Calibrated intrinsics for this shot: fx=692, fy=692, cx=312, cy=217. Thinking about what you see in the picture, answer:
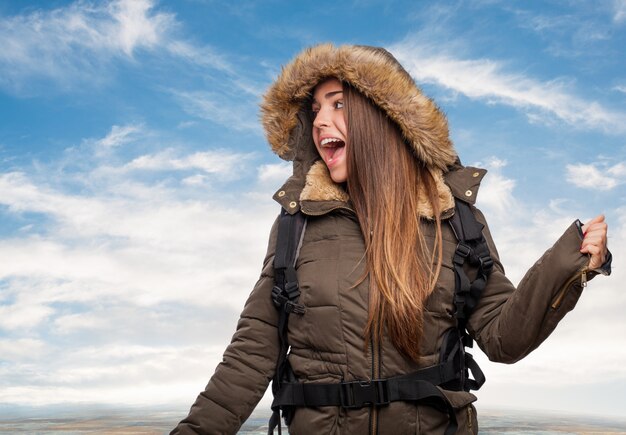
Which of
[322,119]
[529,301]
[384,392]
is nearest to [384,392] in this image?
[384,392]

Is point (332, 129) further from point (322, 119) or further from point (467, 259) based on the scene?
point (467, 259)

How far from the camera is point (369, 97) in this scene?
359 centimetres

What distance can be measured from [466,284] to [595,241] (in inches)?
26.6

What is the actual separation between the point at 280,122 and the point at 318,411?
1.65 meters

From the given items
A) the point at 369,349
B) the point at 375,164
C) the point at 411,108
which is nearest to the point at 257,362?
the point at 369,349

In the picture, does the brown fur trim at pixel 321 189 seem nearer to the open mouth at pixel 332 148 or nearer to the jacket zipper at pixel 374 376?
the open mouth at pixel 332 148

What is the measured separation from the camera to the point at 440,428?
3.20 metres

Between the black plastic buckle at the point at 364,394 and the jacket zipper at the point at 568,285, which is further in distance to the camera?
the black plastic buckle at the point at 364,394

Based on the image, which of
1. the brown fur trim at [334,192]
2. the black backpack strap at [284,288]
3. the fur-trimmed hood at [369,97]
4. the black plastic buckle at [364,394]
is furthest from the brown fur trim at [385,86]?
the black plastic buckle at [364,394]

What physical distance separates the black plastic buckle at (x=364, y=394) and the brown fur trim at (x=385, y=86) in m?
1.20

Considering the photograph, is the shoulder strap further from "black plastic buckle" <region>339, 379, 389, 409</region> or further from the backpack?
"black plastic buckle" <region>339, 379, 389, 409</region>

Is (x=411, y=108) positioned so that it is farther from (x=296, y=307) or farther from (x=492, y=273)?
(x=296, y=307)

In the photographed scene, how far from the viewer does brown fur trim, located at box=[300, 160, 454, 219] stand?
3500 mm

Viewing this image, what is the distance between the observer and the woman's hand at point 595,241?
286 cm
